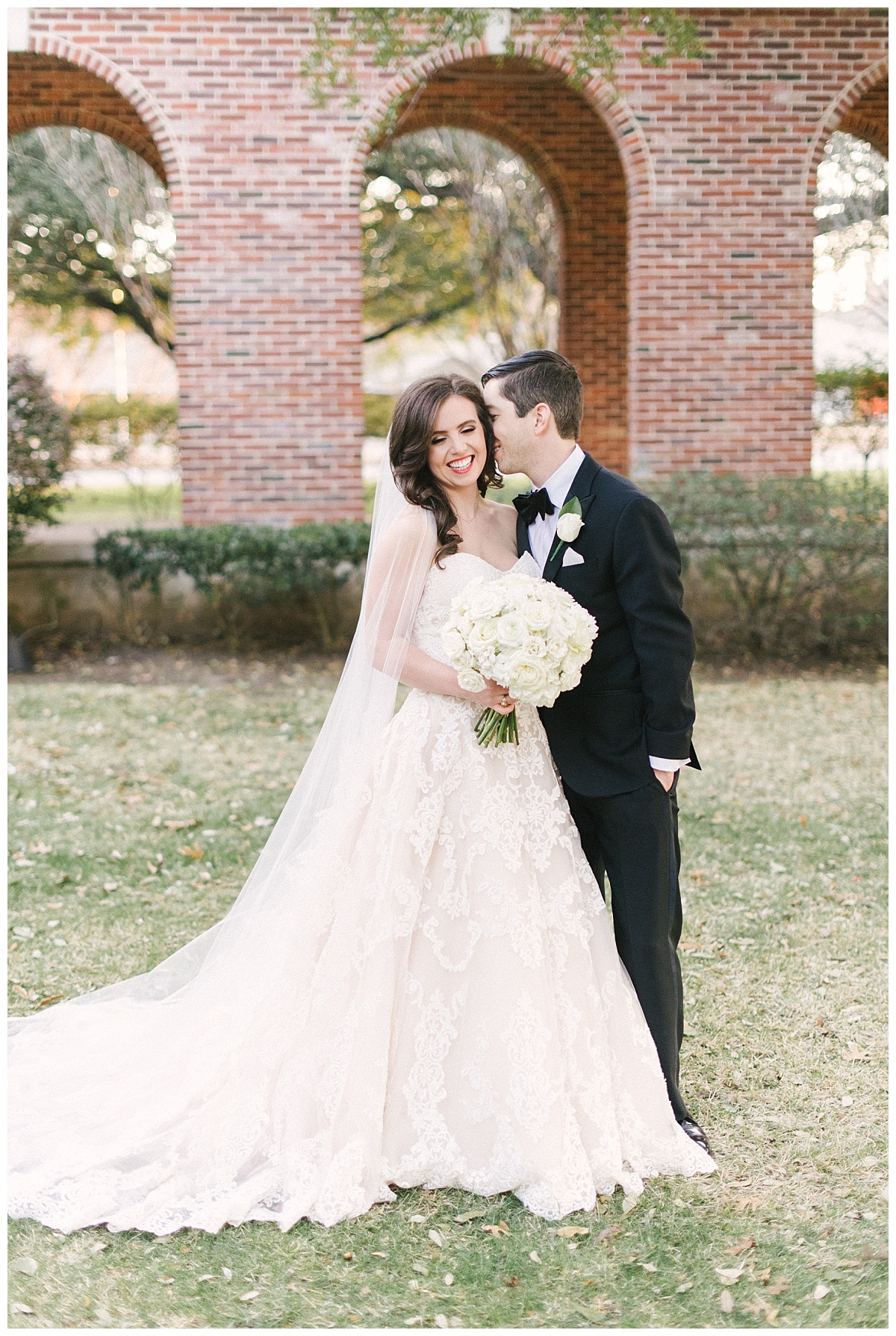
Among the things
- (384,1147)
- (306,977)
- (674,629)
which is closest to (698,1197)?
(384,1147)

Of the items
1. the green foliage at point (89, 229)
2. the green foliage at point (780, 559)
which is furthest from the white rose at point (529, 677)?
the green foliage at point (89, 229)

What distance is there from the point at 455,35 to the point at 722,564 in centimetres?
445

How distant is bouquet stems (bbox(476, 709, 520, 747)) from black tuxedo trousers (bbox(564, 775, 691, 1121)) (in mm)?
268

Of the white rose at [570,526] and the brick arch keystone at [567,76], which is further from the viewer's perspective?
the brick arch keystone at [567,76]

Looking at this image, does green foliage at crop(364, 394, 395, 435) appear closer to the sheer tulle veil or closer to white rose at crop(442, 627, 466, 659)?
the sheer tulle veil

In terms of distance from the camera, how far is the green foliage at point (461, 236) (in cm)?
1703

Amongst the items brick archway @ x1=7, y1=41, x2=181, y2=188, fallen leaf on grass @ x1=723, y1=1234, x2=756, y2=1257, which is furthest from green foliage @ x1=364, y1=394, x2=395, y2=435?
fallen leaf on grass @ x1=723, y1=1234, x2=756, y2=1257

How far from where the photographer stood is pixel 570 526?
122 inches

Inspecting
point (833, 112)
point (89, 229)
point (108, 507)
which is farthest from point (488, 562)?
point (108, 507)

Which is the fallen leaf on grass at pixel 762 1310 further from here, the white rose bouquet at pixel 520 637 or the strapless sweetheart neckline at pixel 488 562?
the strapless sweetheart neckline at pixel 488 562

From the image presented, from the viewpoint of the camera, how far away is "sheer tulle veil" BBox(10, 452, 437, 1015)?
3.30 metres

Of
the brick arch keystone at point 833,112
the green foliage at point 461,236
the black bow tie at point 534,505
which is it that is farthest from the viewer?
the green foliage at point 461,236

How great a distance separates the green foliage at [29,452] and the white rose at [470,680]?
26.7ft

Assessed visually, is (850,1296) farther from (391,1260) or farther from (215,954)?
(215,954)
